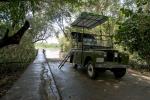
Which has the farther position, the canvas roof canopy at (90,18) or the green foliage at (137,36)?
the green foliage at (137,36)

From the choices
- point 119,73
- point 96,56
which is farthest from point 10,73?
point 119,73

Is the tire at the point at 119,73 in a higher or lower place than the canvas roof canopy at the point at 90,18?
lower

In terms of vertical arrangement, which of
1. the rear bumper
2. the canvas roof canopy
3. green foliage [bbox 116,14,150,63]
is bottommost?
the rear bumper

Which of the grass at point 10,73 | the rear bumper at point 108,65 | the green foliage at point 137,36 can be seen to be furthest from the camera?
the green foliage at point 137,36

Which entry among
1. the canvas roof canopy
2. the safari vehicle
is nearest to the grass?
the safari vehicle

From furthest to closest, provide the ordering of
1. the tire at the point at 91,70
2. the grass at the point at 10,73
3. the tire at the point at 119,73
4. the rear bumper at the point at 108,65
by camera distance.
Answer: the tire at the point at 119,73 < the tire at the point at 91,70 < the rear bumper at the point at 108,65 < the grass at the point at 10,73

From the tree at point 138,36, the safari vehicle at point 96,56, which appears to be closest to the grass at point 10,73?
the safari vehicle at point 96,56

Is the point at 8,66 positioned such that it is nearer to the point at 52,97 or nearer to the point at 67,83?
the point at 67,83

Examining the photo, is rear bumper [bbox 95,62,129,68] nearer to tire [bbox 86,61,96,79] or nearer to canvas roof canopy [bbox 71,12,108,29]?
tire [bbox 86,61,96,79]

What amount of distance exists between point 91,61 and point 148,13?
427 centimetres

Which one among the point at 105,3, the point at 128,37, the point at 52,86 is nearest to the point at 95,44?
the point at 128,37

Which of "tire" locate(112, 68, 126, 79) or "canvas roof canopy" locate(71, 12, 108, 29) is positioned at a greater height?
"canvas roof canopy" locate(71, 12, 108, 29)

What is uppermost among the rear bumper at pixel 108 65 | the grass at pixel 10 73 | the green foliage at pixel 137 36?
the green foliage at pixel 137 36

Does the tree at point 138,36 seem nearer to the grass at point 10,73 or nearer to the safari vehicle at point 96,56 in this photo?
the safari vehicle at point 96,56
